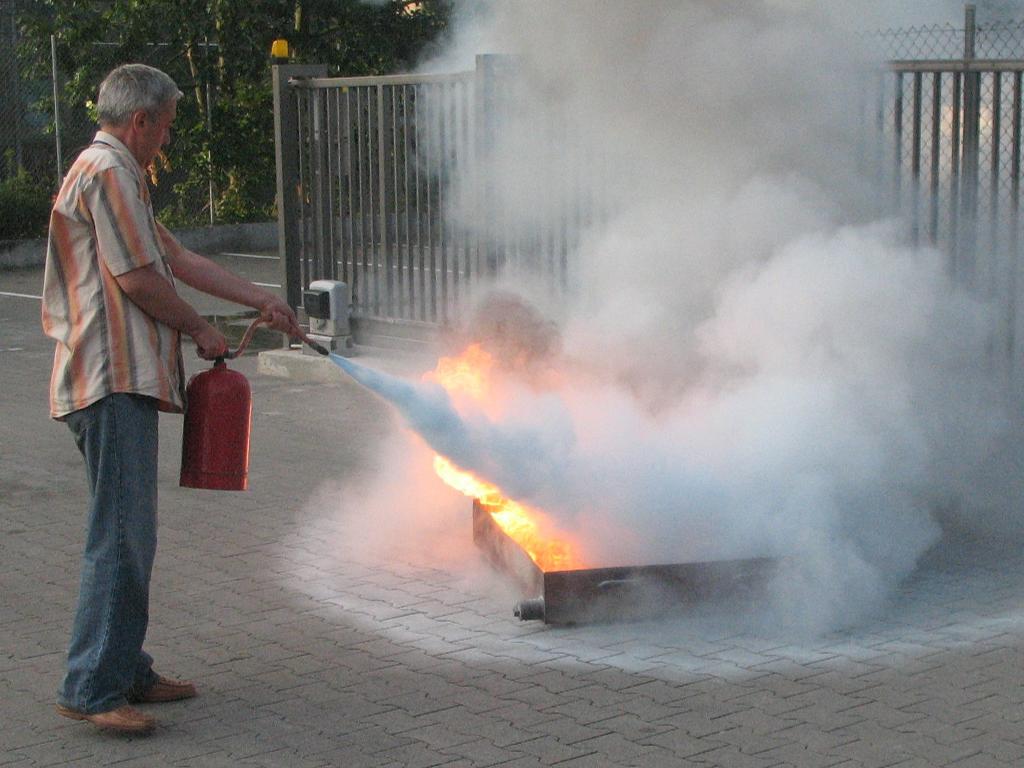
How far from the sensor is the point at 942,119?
6.51 meters

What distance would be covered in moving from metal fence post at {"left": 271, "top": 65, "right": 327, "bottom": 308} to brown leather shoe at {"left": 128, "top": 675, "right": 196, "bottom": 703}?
660 cm

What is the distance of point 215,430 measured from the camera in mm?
4258

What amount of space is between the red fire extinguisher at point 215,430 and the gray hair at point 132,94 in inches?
27.2

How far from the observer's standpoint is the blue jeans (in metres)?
3.95

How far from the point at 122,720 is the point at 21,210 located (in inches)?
611

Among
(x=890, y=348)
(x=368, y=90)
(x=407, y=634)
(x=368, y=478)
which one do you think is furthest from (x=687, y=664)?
(x=368, y=90)

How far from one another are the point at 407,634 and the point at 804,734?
1491 millimetres

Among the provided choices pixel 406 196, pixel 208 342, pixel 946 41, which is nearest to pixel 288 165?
pixel 406 196

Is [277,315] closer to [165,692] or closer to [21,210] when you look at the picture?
[165,692]

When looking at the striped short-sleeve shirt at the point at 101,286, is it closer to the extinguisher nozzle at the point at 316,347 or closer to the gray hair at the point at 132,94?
the gray hair at the point at 132,94

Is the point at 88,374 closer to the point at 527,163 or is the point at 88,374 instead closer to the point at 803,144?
the point at 803,144

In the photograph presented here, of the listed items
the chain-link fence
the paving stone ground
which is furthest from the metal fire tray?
the chain-link fence

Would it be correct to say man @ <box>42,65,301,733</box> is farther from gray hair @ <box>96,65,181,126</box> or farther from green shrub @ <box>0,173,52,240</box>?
green shrub @ <box>0,173,52,240</box>

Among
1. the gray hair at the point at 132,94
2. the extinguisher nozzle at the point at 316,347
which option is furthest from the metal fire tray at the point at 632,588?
the gray hair at the point at 132,94
